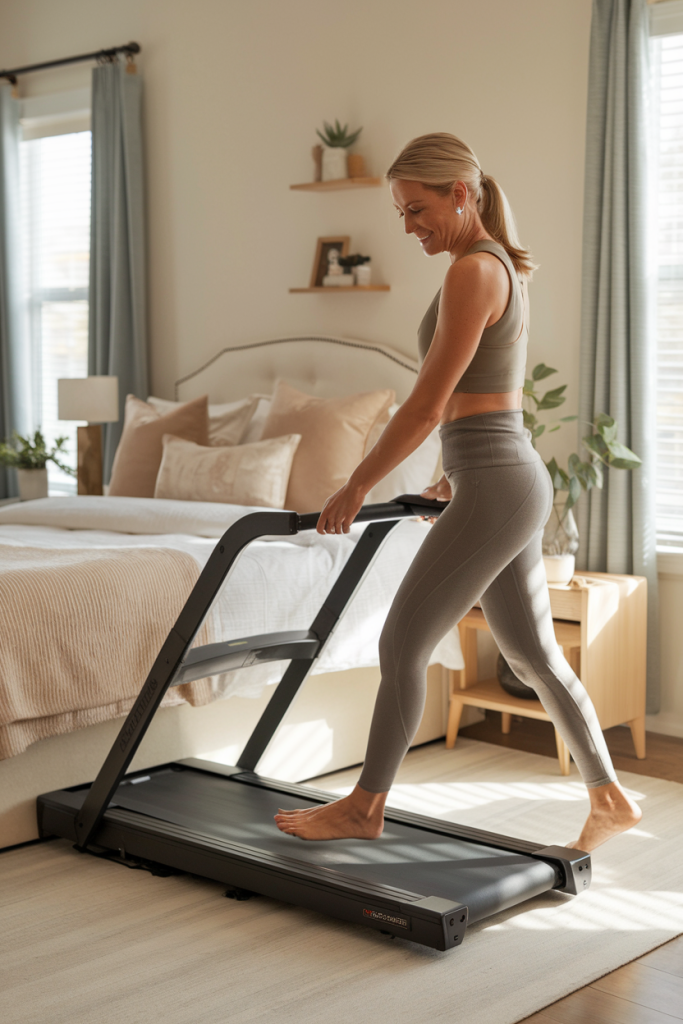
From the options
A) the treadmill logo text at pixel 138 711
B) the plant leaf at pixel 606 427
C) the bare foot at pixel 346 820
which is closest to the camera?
the bare foot at pixel 346 820

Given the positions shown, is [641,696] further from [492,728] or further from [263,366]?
[263,366]

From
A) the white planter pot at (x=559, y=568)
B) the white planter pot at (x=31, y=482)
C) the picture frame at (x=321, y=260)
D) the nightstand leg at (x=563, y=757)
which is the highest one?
the picture frame at (x=321, y=260)

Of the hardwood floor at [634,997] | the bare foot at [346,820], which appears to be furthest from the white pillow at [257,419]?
the hardwood floor at [634,997]

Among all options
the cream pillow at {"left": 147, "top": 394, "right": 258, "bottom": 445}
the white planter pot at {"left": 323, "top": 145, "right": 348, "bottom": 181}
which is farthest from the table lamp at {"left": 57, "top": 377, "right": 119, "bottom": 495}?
the white planter pot at {"left": 323, "top": 145, "right": 348, "bottom": 181}

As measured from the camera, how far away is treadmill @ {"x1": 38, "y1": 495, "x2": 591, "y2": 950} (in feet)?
6.72

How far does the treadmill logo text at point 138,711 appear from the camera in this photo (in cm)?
233

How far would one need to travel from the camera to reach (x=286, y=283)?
4.55 m

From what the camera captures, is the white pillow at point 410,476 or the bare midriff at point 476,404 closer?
the bare midriff at point 476,404

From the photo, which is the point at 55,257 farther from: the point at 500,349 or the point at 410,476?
the point at 500,349

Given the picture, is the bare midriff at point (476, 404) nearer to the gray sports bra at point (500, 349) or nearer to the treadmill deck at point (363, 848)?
the gray sports bra at point (500, 349)

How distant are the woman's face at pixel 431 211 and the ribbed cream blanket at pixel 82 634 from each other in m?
1.12

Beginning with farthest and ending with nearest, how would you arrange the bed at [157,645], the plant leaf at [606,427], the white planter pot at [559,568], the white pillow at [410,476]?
the white pillow at [410,476] → the plant leaf at [606,427] → the white planter pot at [559,568] → the bed at [157,645]

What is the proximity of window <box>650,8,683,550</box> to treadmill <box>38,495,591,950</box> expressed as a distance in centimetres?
145

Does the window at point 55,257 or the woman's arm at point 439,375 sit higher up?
the window at point 55,257
